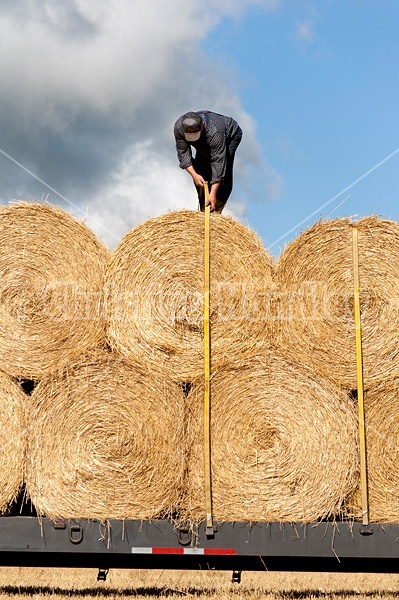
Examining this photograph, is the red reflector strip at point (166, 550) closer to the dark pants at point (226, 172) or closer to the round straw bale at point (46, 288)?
the round straw bale at point (46, 288)

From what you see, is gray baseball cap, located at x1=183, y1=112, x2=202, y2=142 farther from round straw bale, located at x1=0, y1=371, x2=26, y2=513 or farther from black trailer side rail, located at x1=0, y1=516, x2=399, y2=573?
black trailer side rail, located at x1=0, y1=516, x2=399, y2=573

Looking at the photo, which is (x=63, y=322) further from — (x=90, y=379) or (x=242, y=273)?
(x=242, y=273)

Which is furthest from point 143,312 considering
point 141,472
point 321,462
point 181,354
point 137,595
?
point 137,595

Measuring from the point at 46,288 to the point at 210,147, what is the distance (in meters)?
1.98

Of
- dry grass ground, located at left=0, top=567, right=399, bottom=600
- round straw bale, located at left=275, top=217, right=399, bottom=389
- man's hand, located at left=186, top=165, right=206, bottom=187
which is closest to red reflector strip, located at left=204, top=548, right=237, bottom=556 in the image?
dry grass ground, located at left=0, top=567, right=399, bottom=600

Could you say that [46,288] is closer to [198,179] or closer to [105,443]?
[105,443]

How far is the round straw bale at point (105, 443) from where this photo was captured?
507 centimetres

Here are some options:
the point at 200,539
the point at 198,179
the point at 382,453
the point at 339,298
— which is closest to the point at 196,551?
the point at 200,539

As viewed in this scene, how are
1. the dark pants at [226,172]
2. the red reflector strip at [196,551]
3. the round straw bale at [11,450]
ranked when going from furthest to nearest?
the dark pants at [226,172] < the round straw bale at [11,450] < the red reflector strip at [196,551]

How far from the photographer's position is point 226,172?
6672 mm

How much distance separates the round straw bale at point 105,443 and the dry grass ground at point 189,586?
3.33 feet

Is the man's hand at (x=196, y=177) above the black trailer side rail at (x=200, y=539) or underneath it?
above

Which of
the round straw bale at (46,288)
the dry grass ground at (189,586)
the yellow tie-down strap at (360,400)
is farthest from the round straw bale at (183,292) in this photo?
the dry grass ground at (189,586)

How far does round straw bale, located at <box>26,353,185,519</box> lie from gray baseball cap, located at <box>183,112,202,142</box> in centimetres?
213
